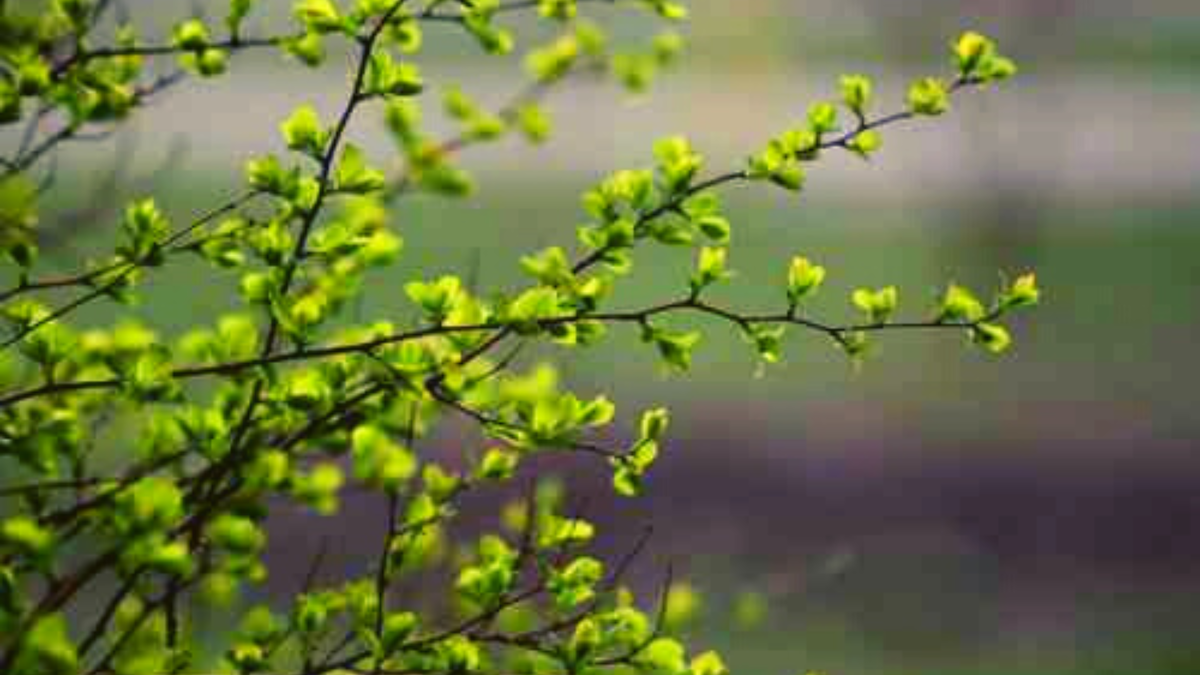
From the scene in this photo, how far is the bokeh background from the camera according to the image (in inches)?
272

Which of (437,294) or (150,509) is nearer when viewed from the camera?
(150,509)

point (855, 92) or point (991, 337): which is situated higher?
point (855, 92)

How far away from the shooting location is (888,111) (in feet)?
44.9

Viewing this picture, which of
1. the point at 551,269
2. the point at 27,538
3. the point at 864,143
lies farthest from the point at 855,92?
the point at 27,538

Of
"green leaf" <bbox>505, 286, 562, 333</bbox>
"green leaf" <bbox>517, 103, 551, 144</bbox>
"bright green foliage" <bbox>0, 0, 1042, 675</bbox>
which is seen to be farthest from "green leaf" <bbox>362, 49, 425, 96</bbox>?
"green leaf" <bbox>517, 103, 551, 144</bbox>

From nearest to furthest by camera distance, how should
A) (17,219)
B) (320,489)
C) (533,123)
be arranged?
(320,489)
(17,219)
(533,123)

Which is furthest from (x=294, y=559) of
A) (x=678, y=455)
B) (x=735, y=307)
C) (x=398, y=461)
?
(x=398, y=461)

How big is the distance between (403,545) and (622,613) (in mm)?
315

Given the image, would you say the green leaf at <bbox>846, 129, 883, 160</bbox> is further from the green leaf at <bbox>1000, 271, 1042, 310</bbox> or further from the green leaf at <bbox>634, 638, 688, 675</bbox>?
the green leaf at <bbox>634, 638, 688, 675</bbox>

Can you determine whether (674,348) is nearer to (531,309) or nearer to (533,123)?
(531,309)

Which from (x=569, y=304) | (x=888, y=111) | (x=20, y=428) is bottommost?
(x=20, y=428)

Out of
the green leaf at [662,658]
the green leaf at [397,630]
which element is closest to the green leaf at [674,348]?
the green leaf at [662,658]

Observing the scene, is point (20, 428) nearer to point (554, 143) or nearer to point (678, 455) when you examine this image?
point (678, 455)

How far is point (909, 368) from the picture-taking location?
31.6ft
